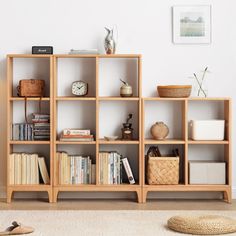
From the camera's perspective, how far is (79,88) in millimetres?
5898

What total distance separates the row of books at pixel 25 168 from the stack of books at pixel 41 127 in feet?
0.61

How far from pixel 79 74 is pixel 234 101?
1497mm

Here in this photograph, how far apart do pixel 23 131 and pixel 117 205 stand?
1102 millimetres

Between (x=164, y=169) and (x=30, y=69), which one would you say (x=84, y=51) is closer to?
(x=30, y=69)

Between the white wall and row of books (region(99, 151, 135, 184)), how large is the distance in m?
0.70

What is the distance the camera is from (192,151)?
239 inches

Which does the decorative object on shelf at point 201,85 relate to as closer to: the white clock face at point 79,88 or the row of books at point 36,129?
the white clock face at point 79,88

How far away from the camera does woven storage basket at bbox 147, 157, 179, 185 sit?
5.79 meters

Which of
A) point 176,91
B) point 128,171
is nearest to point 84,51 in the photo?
point 176,91

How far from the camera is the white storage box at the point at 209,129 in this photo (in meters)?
5.81

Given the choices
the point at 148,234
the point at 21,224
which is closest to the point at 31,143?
the point at 21,224

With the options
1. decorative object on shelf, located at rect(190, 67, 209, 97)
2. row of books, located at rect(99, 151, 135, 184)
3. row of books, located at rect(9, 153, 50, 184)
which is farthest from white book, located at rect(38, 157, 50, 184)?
decorative object on shelf, located at rect(190, 67, 209, 97)

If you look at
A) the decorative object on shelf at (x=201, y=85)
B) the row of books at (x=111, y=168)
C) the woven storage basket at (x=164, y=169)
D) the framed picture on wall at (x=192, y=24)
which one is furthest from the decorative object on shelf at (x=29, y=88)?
the decorative object on shelf at (x=201, y=85)

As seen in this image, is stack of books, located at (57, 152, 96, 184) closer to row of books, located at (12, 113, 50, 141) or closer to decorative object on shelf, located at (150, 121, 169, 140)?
row of books, located at (12, 113, 50, 141)
